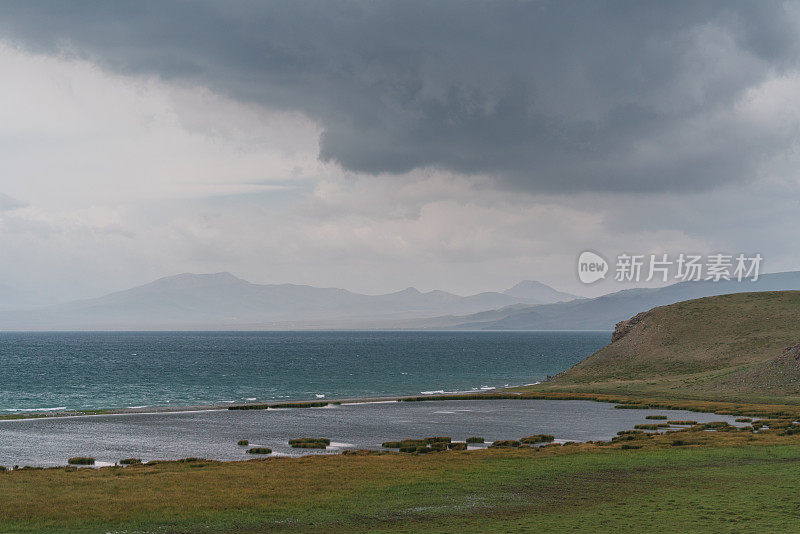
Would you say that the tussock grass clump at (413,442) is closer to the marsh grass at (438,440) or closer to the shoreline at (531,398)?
the marsh grass at (438,440)

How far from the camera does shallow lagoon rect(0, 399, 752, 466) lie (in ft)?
216

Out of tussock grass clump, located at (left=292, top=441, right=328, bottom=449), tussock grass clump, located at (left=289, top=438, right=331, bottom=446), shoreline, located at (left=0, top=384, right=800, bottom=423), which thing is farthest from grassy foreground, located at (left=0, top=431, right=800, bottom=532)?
shoreline, located at (left=0, top=384, right=800, bottom=423)

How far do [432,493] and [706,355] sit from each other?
140355 millimetres

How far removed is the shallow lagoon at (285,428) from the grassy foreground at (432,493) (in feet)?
48.9

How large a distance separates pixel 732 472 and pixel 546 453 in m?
15.5

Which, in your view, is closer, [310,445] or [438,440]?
[310,445]

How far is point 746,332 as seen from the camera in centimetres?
16712

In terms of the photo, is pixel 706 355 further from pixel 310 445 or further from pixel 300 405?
pixel 310 445

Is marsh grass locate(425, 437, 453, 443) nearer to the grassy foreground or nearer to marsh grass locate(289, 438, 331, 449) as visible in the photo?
marsh grass locate(289, 438, 331, 449)

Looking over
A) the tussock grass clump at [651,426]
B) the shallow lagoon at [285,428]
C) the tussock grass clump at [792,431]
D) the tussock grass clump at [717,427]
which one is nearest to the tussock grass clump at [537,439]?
the shallow lagoon at [285,428]

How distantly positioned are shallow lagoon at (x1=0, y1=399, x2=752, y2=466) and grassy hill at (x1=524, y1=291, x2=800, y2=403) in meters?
25.5

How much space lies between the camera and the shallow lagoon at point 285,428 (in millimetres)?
65875

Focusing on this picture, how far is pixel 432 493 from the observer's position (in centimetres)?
3988

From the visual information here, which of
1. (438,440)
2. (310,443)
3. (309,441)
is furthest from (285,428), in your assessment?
(438,440)
